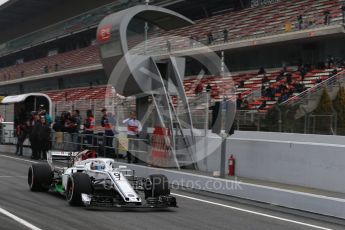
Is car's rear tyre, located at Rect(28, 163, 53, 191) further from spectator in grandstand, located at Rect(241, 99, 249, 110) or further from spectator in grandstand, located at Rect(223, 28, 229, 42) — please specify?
spectator in grandstand, located at Rect(223, 28, 229, 42)

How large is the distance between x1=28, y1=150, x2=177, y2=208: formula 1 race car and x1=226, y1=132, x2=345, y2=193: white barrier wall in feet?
13.5

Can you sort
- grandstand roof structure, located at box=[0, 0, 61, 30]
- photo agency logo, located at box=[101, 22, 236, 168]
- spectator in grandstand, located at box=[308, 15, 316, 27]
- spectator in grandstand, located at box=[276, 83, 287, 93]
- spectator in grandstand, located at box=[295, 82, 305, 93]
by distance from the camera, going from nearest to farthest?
photo agency logo, located at box=[101, 22, 236, 168], spectator in grandstand, located at box=[295, 82, 305, 93], spectator in grandstand, located at box=[276, 83, 287, 93], spectator in grandstand, located at box=[308, 15, 316, 27], grandstand roof structure, located at box=[0, 0, 61, 30]

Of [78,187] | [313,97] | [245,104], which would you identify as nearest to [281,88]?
[245,104]

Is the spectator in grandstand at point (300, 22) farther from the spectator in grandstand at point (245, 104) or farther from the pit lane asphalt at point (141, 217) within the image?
the pit lane asphalt at point (141, 217)

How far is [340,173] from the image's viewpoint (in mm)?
12234

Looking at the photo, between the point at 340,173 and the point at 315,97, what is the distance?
4147 millimetres

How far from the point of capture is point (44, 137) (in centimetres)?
2125

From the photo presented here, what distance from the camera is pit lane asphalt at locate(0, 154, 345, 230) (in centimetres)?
825

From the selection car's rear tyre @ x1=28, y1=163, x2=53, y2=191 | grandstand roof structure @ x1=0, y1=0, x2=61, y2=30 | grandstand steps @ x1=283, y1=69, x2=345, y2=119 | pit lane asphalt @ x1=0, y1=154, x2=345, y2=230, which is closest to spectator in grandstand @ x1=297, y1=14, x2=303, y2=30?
grandstand steps @ x1=283, y1=69, x2=345, y2=119

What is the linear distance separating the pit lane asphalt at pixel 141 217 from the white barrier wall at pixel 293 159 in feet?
6.34

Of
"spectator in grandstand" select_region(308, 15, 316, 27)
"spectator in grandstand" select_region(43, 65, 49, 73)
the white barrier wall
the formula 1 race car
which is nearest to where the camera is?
the formula 1 race car

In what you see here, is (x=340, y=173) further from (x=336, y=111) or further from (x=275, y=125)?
(x=275, y=125)

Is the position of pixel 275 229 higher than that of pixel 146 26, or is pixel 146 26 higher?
pixel 146 26

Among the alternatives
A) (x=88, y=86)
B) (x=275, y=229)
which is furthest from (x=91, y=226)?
(x=88, y=86)
